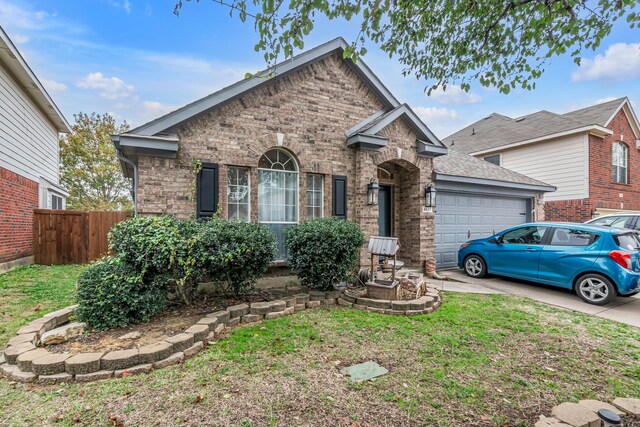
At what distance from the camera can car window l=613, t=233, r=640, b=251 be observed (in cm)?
622

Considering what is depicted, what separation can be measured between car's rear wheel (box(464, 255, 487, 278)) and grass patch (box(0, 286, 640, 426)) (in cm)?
361

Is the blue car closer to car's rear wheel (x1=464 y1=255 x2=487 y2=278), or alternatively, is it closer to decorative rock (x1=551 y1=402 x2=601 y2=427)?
car's rear wheel (x1=464 y1=255 x2=487 y2=278)

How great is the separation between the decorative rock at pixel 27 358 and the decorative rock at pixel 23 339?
393mm

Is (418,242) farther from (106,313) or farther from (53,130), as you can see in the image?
(53,130)

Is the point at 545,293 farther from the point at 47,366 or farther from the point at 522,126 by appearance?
the point at 522,126

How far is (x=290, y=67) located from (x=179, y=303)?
17.7 ft

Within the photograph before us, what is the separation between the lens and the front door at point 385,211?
924 centimetres

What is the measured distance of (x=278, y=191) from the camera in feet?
22.9

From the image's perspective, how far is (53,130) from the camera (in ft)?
44.0

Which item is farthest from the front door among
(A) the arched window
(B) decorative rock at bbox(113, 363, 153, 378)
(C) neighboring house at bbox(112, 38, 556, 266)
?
(B) decorative rock at bbox(113, 363, 153, 378)

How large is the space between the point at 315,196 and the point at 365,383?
482 centimetres

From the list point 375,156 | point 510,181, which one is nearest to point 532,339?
point 375,156

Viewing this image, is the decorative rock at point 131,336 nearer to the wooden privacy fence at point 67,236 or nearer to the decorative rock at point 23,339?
the decorative rock at point 23,339

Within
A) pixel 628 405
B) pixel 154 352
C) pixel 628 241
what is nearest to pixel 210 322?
pixel 154 352
